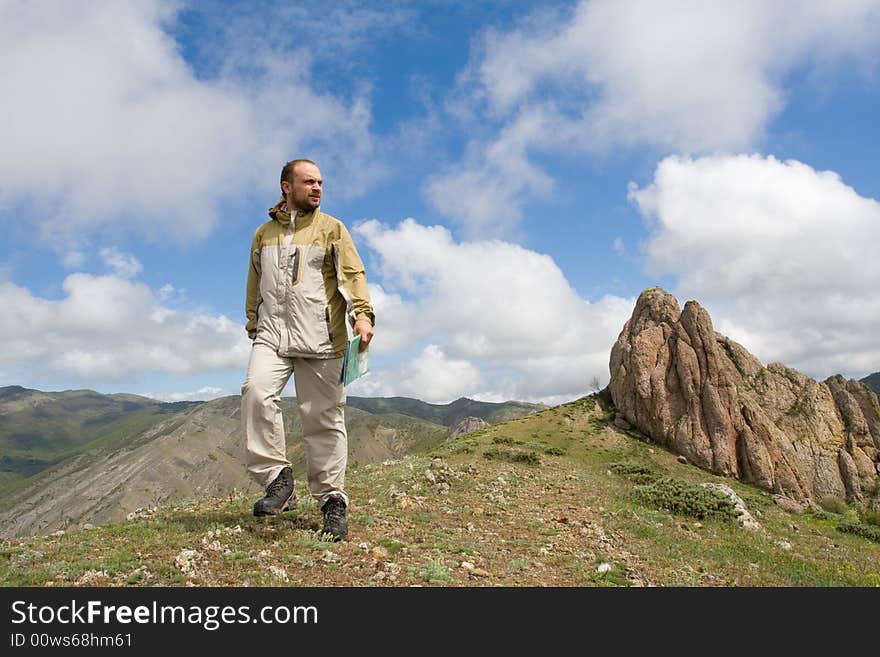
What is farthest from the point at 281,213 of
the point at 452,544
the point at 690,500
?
the point at 690,500

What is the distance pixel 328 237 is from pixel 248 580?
13.7 ft

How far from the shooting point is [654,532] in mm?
10727

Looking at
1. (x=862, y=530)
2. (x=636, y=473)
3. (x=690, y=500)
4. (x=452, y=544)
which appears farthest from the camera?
(x=636, y=473)

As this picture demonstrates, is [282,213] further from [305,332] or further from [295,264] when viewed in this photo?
[305,332]

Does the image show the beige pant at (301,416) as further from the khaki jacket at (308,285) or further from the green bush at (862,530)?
the green bush at (862,530)

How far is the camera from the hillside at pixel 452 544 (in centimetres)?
572

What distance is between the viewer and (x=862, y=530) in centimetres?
2033

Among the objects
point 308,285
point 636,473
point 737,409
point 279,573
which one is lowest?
point 636,473

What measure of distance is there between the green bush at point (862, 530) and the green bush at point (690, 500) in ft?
30.9

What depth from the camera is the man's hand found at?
673 cm

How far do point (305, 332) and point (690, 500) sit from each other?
40.2 ft

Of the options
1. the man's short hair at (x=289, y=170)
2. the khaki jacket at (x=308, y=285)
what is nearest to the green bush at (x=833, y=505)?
the khaki jacket at (x=308, y=285)
